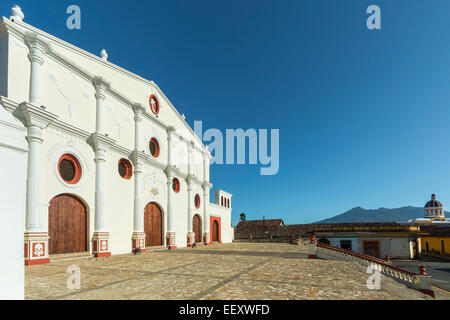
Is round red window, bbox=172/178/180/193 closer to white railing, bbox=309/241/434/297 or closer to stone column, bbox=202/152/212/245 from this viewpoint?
stone column, bbox=202/152/212/245

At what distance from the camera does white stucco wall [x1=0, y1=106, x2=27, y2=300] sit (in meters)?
2.96

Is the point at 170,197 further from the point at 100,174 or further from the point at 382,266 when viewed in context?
the point at 382,266

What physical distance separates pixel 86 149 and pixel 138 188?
4.34m

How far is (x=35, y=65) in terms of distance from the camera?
11.2m

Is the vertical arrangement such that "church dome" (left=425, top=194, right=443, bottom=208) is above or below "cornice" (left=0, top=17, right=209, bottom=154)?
below

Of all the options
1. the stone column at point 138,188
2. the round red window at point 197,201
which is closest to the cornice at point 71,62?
the stone column at point 138,188

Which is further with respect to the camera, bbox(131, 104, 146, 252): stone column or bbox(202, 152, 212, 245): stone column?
bbox(202, 152, 212, 245): stone column

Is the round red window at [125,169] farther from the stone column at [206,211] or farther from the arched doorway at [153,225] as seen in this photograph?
the stone column at [206,211]

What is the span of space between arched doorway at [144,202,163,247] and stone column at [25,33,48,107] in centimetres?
980

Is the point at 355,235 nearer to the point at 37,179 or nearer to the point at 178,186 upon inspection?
the point at 178,186

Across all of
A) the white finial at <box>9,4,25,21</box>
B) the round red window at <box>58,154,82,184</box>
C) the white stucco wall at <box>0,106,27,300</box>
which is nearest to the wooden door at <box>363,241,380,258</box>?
the round red window at <box>58,154,82,184</box>

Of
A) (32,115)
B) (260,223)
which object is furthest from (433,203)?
(32,115)
